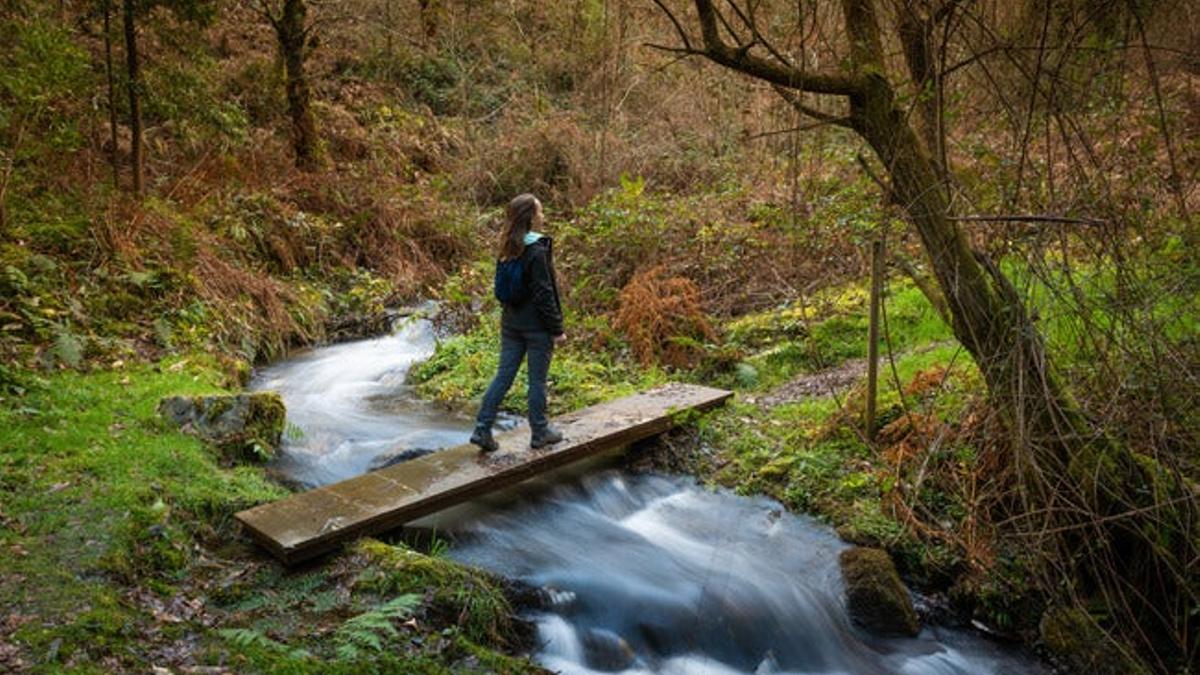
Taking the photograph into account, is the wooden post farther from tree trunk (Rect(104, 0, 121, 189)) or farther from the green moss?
tree trunk (Rect(104, 0, 121, 189))

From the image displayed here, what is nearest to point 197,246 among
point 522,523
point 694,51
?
point 522,523

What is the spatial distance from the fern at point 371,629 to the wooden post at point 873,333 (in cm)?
442

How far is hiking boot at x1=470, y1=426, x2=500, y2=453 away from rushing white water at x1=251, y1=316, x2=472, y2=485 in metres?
1.20

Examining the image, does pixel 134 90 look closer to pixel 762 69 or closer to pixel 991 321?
pixel 762 69

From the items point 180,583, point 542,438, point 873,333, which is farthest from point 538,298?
point 180,583

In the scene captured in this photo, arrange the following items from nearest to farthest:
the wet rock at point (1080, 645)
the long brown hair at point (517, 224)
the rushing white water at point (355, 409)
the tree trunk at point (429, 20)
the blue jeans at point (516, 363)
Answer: the wet rock at point (1080, 645), the long brown hair at point (517, 224), the blue jeans at point (516, 363), the rushing white water at point (355, 409), the tree trunk at point (429, 20)

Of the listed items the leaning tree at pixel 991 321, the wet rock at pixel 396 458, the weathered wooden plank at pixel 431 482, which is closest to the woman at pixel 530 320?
the weathered wooden plank at pixel 431 482

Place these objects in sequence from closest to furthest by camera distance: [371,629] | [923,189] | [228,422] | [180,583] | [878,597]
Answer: [371,629]
[180,583]
[923,189]
[878,597]
[228,422]

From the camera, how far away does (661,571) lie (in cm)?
657

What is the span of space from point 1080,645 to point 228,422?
679 cm

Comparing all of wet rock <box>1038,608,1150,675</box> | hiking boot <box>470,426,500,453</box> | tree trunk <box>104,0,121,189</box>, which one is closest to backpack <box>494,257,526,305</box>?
hiking boot <box>470,426,500,453</box>

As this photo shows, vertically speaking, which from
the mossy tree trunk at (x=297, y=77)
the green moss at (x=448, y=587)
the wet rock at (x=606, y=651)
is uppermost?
the mossy tree trunk at (x=297, y=77)

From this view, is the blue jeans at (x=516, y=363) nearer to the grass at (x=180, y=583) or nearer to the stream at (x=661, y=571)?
the stream at (x=661, y=571)

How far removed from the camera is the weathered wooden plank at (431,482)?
5730 millimetres
